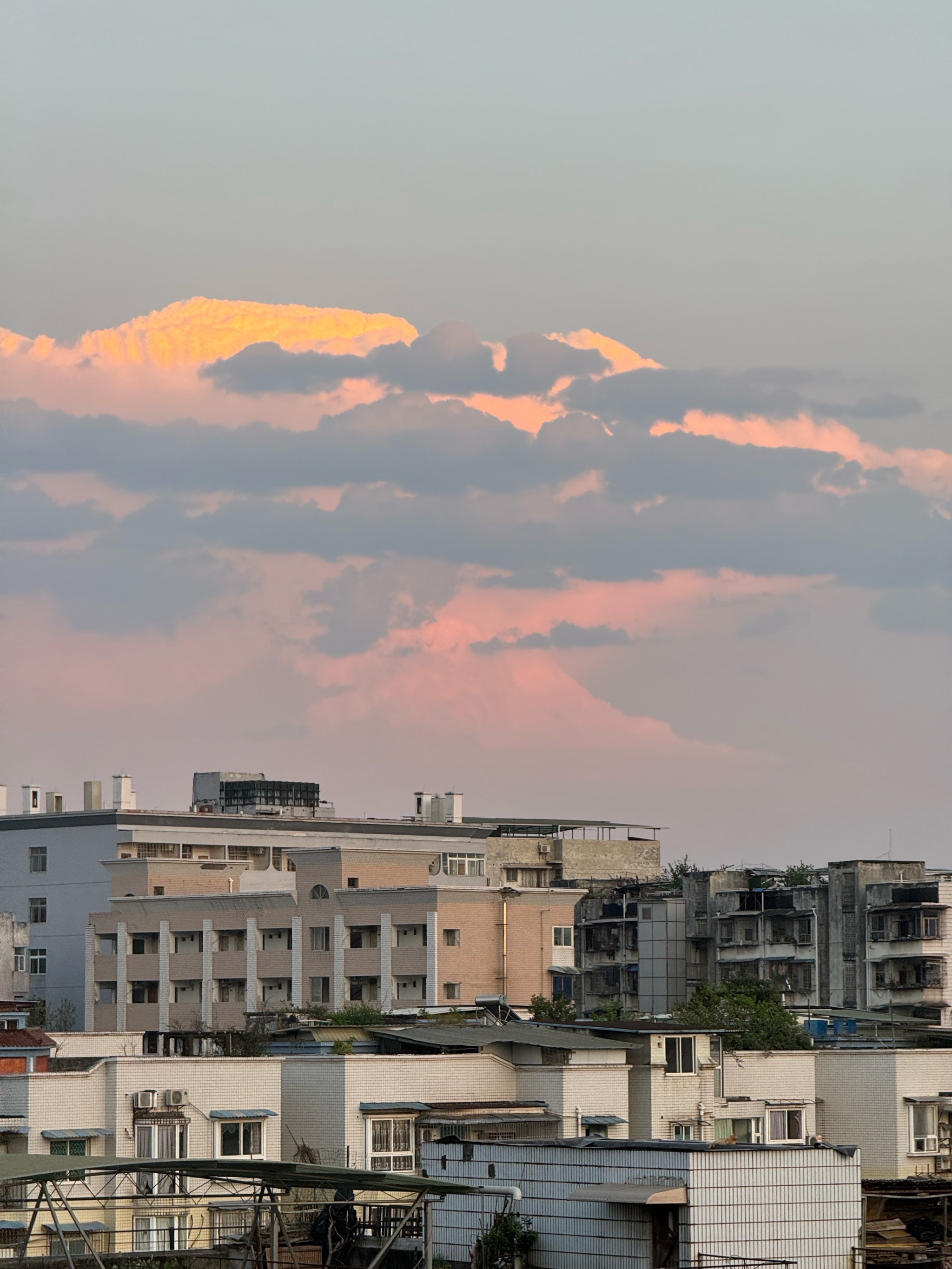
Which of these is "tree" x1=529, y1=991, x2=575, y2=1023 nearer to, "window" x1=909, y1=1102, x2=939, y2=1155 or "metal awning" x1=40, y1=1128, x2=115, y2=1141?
"window" x1=909, y1=1102, x2=939, y2=1155

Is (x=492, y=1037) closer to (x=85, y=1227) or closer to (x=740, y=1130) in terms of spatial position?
(x=740, y=1130)

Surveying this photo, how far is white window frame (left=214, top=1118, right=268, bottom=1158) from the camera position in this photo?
44.4 meters

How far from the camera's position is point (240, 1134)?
45.0m

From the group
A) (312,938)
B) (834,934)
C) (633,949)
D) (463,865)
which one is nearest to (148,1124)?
(312,938)

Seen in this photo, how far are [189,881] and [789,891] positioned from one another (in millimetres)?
34081

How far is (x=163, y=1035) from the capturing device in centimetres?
5138

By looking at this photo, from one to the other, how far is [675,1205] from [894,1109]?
66.7ft

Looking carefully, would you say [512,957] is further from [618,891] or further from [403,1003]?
[618,891]

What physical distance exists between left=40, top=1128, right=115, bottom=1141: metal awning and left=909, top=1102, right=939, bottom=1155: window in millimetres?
20386

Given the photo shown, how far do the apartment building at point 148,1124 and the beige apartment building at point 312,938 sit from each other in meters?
53.6

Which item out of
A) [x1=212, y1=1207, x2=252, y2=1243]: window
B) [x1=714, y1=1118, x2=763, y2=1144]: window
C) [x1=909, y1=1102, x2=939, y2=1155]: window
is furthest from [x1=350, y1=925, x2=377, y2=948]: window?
[x1=212, y1=1207, x2=252, y2=1243]: window

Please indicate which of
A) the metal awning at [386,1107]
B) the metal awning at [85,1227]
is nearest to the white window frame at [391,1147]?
the metal awning at [386,1107]

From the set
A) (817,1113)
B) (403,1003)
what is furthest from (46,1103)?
(403,1003)

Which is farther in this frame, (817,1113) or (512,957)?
(512,957)
